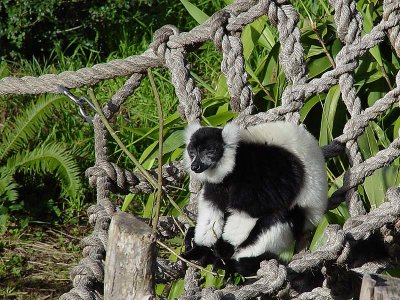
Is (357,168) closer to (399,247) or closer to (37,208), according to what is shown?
(399,247)

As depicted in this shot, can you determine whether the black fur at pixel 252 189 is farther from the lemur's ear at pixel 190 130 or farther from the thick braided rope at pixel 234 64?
the thick braided rope at pixel 234 64

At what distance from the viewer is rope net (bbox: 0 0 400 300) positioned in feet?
9.73

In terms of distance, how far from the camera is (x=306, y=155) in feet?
10.5

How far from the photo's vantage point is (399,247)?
10.6 feet

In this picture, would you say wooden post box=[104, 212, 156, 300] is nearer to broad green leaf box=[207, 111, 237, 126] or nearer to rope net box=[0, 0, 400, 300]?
rope net box=[0, 0, 400, 300]

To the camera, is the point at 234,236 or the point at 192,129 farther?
the point at 192,129

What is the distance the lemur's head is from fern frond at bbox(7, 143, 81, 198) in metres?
2.06

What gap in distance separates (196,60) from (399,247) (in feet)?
10.9

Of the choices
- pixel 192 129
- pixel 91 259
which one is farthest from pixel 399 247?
pixel 91 259

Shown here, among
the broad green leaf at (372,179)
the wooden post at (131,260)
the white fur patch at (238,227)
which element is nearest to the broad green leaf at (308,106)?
the broad green leaf at (372,179)

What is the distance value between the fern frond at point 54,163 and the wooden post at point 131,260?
3.11 meters

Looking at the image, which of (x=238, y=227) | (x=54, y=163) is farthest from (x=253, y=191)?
(x=54, y=163)

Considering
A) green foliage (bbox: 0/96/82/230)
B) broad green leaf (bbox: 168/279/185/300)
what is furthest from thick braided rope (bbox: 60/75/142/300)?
green foliage (bbox: 0/96/82/230)

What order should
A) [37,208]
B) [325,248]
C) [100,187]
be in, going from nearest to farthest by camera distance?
1. [325,248]
2. [100,187]
3. [37,208]
